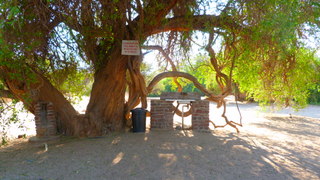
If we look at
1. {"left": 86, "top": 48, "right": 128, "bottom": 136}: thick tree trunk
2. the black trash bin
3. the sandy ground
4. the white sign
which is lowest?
Answer: the sandy ground

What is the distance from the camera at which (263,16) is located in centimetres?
583

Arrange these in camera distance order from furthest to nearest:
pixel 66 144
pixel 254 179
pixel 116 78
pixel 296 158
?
pixel 116 78 < pixel 66 144 < pixel 296 158 < pixel 254 179

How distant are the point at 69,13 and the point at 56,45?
185 cm

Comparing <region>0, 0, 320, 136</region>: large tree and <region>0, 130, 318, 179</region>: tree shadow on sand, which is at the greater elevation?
<region>0, 0, 320, 136</region>: large tree

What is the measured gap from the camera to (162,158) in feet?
16.9

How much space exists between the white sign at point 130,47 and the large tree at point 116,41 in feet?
0.92

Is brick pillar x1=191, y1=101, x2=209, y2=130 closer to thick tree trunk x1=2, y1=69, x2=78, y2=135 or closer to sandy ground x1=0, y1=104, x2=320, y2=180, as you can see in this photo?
sandy ground x1=0, y1=104, x2=320, y2=180

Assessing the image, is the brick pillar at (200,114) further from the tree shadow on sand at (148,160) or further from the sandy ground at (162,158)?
the tree shadow on sand at (148,160)

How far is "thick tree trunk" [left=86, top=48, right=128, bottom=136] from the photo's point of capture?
Result: 24.8ft

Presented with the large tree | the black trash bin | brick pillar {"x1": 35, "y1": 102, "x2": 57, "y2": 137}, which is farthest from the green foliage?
brick pillar {"x1": 35, "y1": 102, "x2": 57, "y2": 137}

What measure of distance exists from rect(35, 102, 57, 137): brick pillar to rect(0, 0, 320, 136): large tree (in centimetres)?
26

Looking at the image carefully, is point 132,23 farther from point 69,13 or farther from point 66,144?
point 66,144

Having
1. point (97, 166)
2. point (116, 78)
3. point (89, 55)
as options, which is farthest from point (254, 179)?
point (89, 55)

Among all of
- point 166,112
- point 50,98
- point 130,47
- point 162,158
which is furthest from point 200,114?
point 50,98
